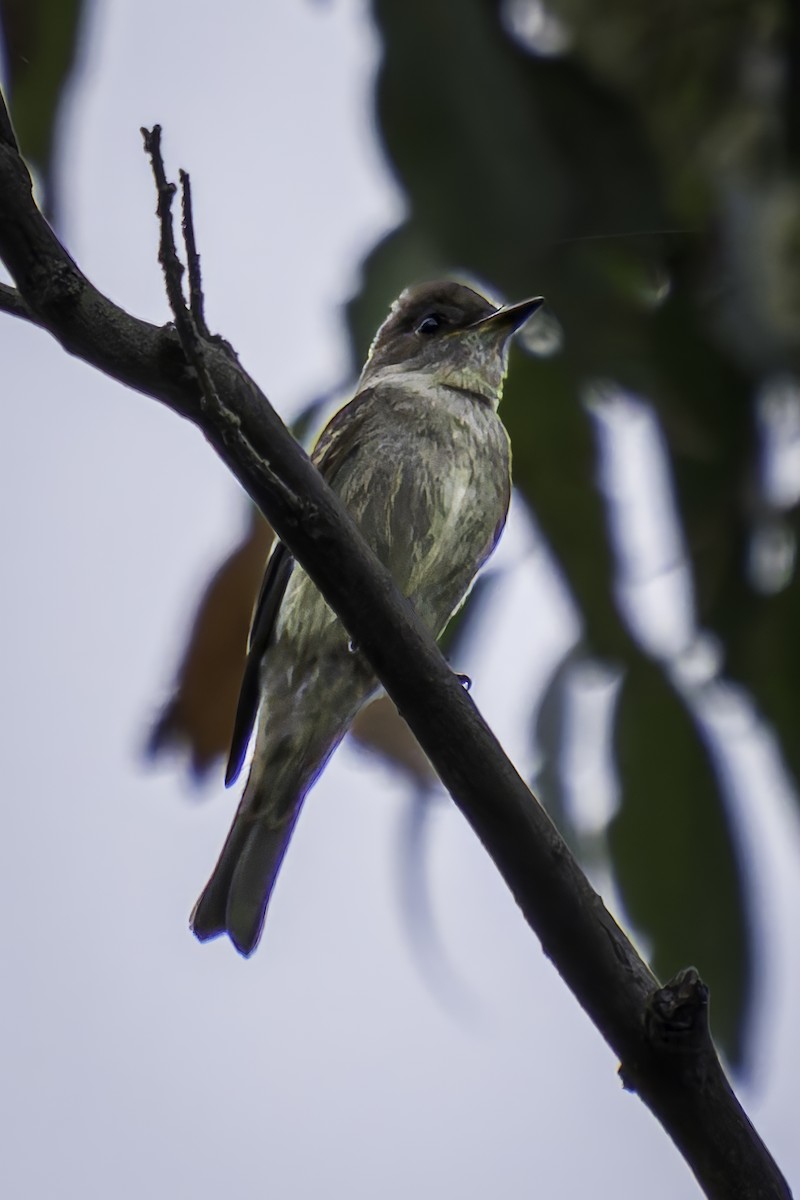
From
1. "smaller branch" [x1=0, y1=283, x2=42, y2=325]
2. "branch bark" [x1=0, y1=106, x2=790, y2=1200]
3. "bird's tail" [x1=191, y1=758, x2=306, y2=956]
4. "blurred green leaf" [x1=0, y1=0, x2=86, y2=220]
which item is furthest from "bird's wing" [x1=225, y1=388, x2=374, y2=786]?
"smaller branch" [x1=0, y1=283, x2=42, y2=325]

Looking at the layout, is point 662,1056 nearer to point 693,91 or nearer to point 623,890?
point 623,890

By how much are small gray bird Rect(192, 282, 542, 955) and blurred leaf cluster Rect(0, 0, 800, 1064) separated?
11.1 inches

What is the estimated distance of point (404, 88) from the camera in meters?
3.23

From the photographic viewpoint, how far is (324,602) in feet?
8.24

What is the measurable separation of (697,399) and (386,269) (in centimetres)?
68

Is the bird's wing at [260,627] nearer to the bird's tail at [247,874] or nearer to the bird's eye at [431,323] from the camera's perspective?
the bird's tail at [247,874]

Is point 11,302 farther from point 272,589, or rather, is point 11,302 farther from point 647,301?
point 647,301

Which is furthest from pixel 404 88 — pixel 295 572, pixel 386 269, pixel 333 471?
pixel 295 572

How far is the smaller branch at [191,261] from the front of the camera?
158 centimetres

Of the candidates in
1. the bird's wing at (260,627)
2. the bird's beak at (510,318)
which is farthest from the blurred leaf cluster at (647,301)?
the bird's wing at (260,627)

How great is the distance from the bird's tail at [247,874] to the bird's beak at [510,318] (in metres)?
1.06

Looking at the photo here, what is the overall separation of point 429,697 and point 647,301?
6.23 feet

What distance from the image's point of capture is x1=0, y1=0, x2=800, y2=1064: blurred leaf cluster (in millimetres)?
3184

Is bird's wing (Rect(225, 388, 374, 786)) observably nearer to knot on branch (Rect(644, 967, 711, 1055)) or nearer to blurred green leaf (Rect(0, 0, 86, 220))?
blurred green leaf (Rect(0, 0, 86, 220))
